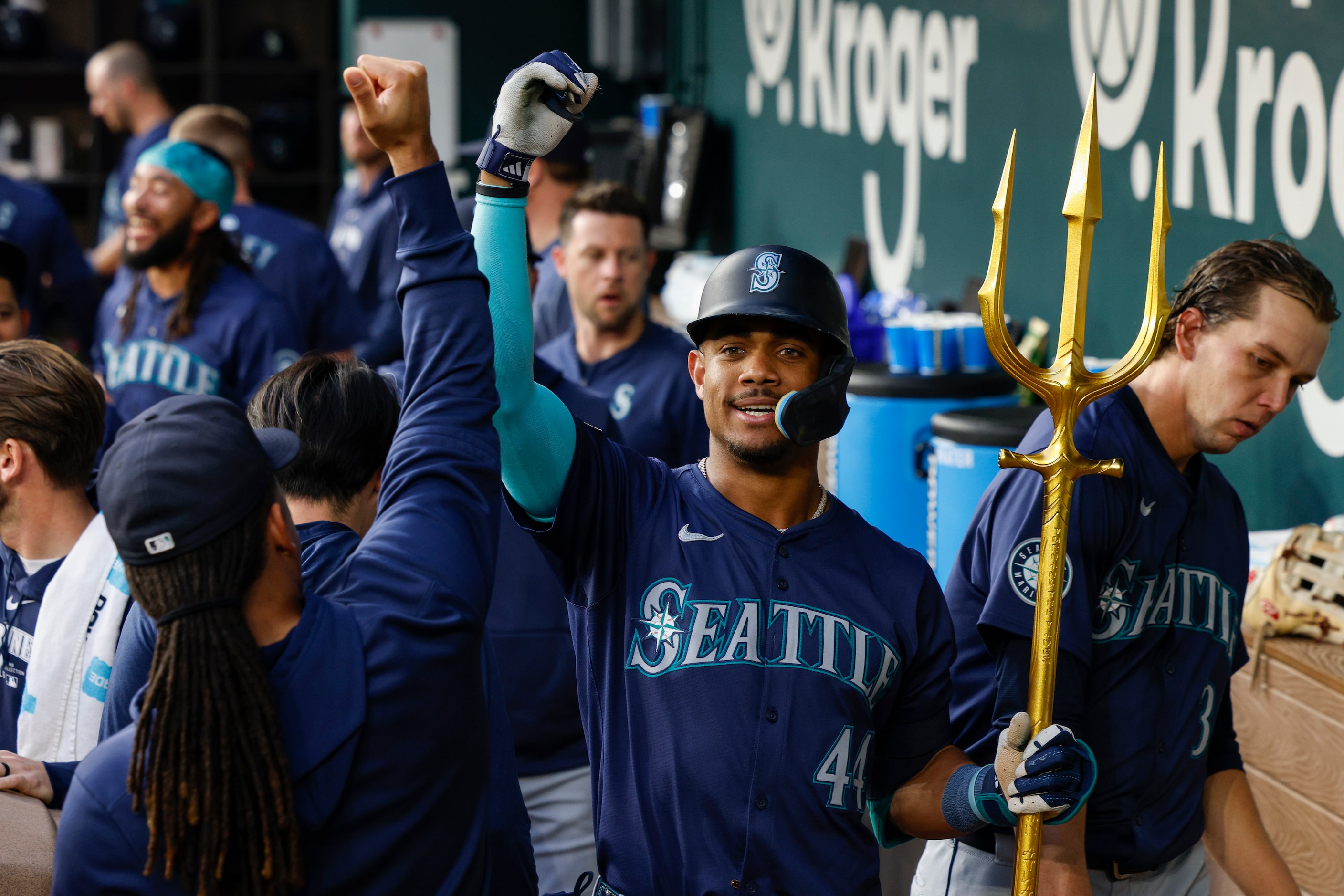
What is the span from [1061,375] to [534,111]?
2.77 ft

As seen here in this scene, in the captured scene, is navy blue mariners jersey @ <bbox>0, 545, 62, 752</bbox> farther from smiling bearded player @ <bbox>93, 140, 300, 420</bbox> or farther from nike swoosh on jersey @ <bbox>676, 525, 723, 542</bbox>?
smiling bearded player @ <bbox>93, 140, 300, 420</bbox>

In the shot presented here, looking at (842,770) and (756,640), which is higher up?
(756,640)

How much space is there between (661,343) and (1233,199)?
76.9 inches

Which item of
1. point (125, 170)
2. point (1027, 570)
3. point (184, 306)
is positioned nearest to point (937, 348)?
point (184, 306)

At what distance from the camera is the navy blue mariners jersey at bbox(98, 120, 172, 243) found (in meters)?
8.22

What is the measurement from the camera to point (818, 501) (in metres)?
2.24

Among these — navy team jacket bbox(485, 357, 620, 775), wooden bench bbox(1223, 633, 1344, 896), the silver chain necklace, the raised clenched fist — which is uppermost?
the raised clenched fist

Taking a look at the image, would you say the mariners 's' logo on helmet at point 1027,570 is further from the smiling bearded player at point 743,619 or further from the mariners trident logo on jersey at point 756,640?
the mariners trident logo on jersey at point 756,640

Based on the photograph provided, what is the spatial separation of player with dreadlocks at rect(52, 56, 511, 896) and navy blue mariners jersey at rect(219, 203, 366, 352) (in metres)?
4.09

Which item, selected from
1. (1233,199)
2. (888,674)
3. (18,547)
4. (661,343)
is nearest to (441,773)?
(888,674)

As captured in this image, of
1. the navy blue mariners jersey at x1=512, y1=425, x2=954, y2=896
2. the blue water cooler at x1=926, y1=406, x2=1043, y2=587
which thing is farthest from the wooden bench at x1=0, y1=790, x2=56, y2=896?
the blue water cooler at x1=926, y1=406, x2=1043, y2=587

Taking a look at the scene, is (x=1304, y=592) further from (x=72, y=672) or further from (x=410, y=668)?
(x=72, y=672)

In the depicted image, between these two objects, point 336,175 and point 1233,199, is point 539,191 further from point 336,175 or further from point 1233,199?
point 336,175

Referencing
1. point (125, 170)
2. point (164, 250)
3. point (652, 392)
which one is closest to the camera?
point (652, 392)
